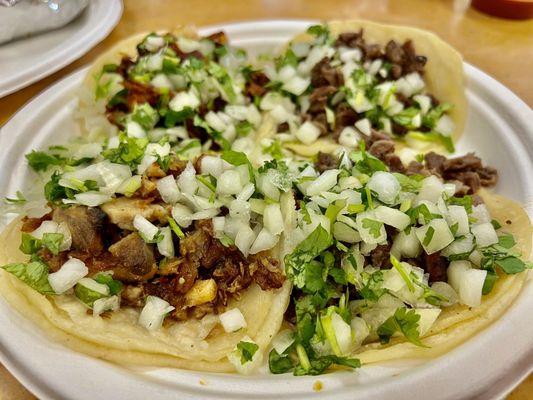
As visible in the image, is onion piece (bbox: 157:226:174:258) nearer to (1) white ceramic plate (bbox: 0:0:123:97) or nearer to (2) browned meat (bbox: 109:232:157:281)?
(2) browned meat (bbox: 109:232:157:281)

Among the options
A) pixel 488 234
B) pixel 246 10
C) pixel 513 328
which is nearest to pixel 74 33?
pixel 246 10

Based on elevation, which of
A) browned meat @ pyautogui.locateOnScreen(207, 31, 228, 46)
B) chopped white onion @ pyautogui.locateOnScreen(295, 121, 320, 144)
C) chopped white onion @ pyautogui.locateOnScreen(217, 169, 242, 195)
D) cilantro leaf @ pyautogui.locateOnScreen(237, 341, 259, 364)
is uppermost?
chopped white onion @ pyautogui.locateOnScreen(217, 169, 242, 195)

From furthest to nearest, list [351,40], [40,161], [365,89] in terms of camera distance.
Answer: [351,40]
[365,89]
[40,161]

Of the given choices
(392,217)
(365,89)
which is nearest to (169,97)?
(365,89)

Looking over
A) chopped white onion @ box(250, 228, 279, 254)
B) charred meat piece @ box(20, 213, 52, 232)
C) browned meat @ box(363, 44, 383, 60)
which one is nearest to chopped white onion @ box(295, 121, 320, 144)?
browned meat @ box(363, 44, 383, 60)

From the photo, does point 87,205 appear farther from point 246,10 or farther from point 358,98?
point 246,10

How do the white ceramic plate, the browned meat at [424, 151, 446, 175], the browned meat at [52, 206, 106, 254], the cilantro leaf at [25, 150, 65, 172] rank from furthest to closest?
the white ceramic plate → the browned meat at [424, 151, 446, 175] → the cilantro leaf at [25, 150, 65, 172] → the browned meat at [52, 206, 106, 254]

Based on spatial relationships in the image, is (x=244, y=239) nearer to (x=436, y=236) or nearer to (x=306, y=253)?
(x=306, y=253)
